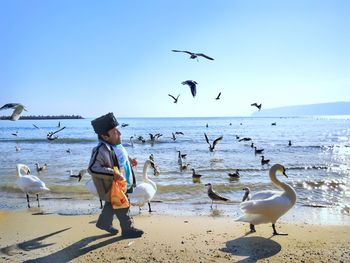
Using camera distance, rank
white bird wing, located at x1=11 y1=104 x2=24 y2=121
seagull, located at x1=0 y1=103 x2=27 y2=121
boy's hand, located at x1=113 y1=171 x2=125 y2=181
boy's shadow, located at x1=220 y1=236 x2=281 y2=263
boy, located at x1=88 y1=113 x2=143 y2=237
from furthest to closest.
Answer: white bird wing, located at x1=11 y1=104 x2=24 y2=121, seagull, located at x1=0 y1=103 x2=27 y2=121, boy, located at x1=88 y1=113 x2=143 y2=237, boy's hand, located at x1=113 y1=171 x2=125 y2=181, boy's shadow, located at x1=220 y1=236 x2=281 y2=263

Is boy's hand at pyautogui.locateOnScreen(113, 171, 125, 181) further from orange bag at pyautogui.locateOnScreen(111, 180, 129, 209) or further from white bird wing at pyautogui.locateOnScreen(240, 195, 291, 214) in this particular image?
white bird wing at pyautogui.locateOnScreen(240, 195, 291, 214)

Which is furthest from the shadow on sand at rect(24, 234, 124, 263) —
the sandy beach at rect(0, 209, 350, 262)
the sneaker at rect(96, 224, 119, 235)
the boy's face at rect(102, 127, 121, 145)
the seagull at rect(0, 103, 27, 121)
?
the seagull at rect(0, 103, 27, 121)

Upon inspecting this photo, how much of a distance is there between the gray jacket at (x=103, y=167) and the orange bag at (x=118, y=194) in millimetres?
105

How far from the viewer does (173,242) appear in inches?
241

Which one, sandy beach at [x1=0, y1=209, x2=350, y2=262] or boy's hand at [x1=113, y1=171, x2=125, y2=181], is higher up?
boy's hand at [x1=113, y1=171, x2=125, y2=181]

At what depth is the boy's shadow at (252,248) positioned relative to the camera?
5.53 metres

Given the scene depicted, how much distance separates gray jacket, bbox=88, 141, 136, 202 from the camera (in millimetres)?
6215

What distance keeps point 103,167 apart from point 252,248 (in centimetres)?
256

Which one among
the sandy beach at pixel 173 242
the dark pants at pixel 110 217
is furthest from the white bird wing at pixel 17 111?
the dark pants at pixel 110 217

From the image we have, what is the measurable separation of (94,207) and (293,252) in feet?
17.1

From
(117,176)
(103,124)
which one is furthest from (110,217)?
(103,124)

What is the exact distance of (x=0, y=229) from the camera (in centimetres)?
711

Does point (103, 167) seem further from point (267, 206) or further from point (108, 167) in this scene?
point (267, 206)

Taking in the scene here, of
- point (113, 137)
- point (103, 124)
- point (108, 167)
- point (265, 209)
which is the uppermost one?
point (103, 124)
